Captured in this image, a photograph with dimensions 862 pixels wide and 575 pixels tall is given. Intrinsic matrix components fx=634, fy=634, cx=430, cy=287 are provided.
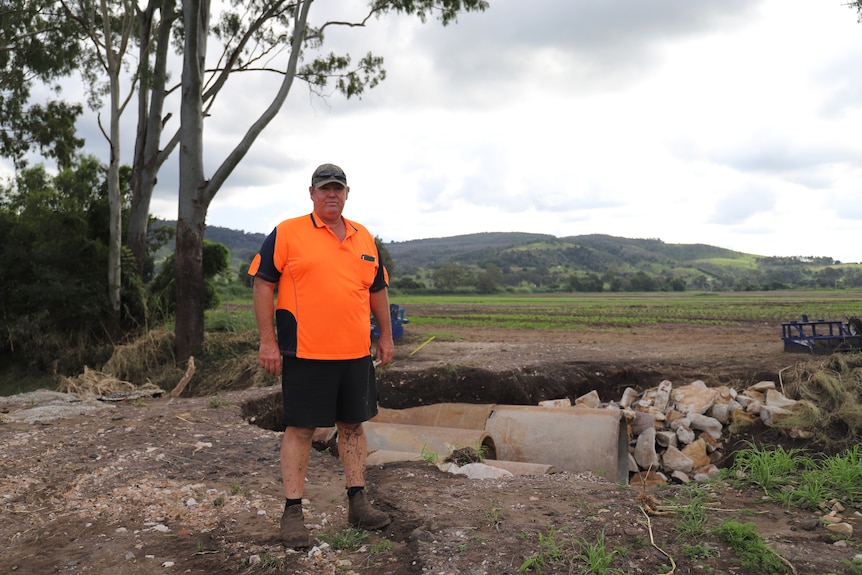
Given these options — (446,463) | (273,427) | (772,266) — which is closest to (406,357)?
(273,427)

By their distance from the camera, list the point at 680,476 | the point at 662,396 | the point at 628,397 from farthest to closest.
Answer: the point at 628,397
the point at 662,396
the point at 680,476

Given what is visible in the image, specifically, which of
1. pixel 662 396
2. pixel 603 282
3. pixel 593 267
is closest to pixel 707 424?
pixel 662 396

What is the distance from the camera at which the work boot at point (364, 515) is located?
12.1 ft

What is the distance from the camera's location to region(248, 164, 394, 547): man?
138 inches

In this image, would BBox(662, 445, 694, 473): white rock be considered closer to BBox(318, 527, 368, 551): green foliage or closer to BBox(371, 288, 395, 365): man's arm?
BBox(371, 288, 395, 365): man's arm

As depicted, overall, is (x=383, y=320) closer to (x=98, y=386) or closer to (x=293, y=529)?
(x=293, y=529)

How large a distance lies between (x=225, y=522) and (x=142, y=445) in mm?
2110

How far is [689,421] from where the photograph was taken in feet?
25.7

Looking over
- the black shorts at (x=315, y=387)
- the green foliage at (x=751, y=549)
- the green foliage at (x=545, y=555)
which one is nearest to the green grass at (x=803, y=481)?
the green foliage at (x=751, y=549)

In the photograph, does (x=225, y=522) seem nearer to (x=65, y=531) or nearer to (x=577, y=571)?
(x=65, y=531)

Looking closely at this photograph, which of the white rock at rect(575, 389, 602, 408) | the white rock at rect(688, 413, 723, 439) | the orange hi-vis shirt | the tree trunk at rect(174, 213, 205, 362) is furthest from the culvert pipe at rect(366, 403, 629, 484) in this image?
the tree trunk at rect(174, 213, 205, 362)

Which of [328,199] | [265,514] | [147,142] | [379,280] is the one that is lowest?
[265,514]

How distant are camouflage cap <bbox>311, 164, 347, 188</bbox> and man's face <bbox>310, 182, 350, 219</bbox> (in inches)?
1.0

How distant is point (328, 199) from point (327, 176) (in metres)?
0.13
